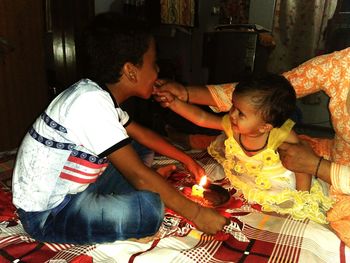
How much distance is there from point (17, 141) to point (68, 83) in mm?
686

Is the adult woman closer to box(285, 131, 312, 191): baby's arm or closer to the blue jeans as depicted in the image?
box(285, 131, 312, 191): baby's arm

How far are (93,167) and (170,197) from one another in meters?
0.28

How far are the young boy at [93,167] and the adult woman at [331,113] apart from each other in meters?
0.45

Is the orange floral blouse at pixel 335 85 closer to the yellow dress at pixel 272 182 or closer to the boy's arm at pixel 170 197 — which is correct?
the yellow dress at pixel 272 182

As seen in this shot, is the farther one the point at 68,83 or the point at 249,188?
the point at 68,83

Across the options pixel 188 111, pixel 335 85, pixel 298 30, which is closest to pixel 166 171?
pixel 188 111

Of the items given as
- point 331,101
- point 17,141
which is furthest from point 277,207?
point 17,141

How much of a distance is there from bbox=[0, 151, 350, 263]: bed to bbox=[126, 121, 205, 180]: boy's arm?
27 centimetres

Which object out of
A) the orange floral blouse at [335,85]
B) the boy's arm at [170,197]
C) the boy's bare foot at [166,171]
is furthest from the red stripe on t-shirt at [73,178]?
the orange floral blouse at [335,85]

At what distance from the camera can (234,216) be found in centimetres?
141

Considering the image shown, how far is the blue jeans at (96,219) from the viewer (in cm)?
114

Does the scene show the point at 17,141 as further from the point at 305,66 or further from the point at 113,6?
the point at 305,66

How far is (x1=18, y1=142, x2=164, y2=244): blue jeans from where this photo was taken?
1.14m

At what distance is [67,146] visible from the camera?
111 cm
